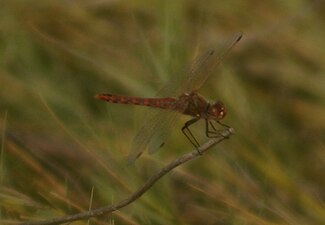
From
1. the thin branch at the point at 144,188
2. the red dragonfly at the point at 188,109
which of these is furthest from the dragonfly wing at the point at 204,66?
the thin branch at the point at 144,188

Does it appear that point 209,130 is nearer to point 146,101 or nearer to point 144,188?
point 146,101

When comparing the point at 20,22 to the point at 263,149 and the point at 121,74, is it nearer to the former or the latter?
the point at 121,74

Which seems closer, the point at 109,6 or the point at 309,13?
the point at 309,13

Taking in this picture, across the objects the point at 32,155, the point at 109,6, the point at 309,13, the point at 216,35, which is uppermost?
the point at 309,13

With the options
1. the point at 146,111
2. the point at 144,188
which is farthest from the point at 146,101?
the point at 144,188

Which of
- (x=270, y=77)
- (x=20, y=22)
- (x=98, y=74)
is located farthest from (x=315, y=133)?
(x=20, y=22)

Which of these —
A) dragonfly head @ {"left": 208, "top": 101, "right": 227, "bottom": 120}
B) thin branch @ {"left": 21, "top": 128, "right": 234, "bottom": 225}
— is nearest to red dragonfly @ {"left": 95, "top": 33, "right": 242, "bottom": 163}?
dragonfly head @ {"left": 208, "top": 101, "right": 227, "bottom": 120}

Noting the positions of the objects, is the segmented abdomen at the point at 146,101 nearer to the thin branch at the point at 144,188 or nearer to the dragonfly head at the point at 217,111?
the dragonfly head at the point at 217,111

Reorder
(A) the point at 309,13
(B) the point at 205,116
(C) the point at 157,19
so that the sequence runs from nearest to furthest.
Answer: (B) the point at 205,116
(A) the point at 309,13
(C) the point at 157,19
